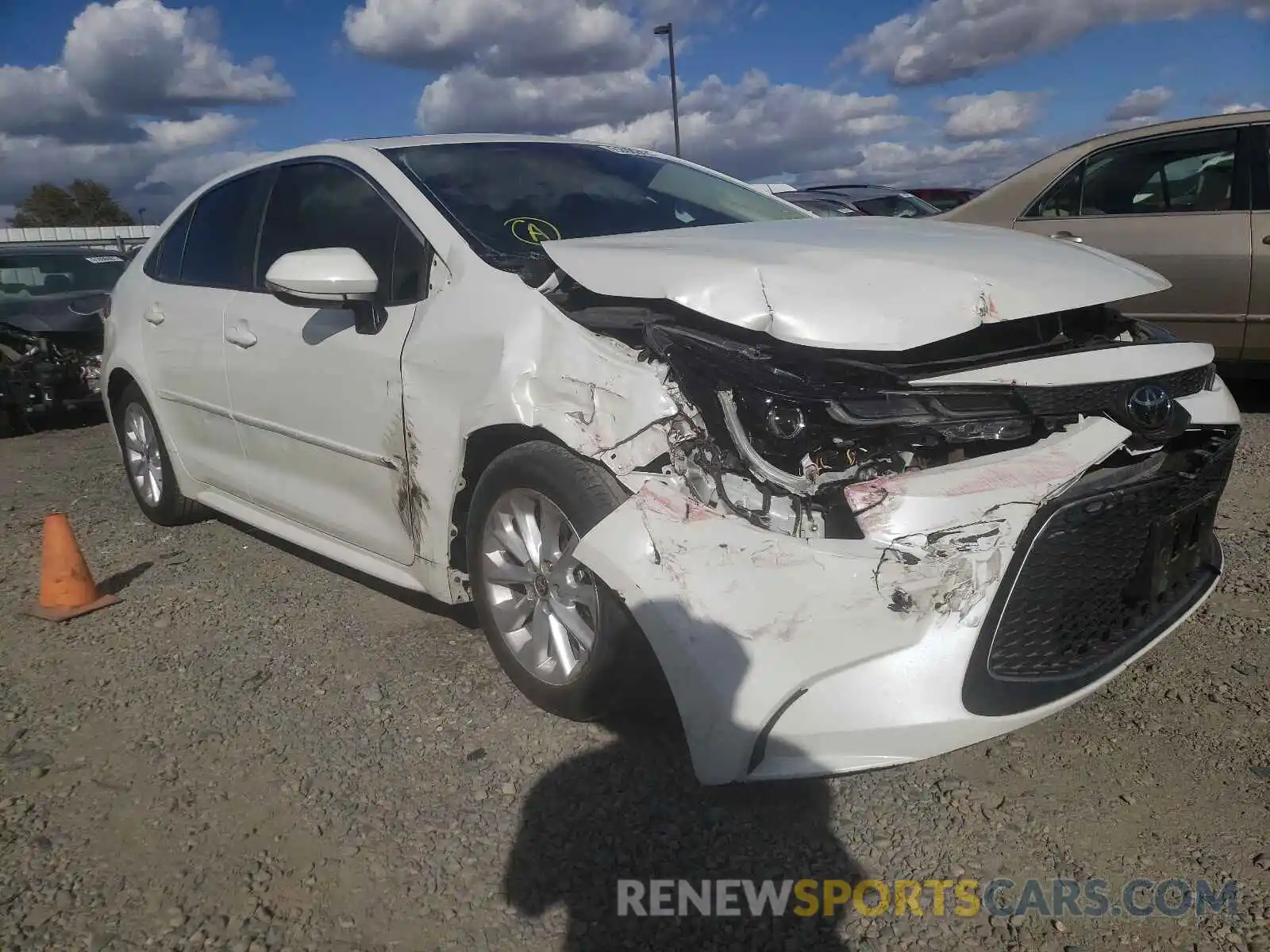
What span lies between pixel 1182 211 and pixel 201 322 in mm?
5137

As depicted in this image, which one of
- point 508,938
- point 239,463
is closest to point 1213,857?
point 508,938

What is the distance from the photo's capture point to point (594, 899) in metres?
2.14

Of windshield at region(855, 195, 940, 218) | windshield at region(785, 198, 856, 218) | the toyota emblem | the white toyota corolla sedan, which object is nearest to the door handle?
the white toyota corolla sedan

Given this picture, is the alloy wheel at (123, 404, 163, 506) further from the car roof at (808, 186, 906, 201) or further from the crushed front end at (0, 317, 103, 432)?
the car roof at (808, 186, 906, 201)

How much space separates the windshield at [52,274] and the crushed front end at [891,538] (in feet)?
26.6

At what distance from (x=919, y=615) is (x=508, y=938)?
3.45 feet

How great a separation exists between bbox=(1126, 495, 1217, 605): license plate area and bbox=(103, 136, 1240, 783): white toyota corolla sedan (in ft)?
0.04

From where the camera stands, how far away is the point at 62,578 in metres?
3.92

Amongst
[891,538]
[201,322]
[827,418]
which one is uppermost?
[201,322]

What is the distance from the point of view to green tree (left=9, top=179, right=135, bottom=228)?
5912cm

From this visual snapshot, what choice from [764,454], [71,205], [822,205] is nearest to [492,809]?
[764,454]

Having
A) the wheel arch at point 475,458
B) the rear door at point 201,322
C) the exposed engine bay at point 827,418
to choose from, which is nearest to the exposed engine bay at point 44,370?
the rear door at point 201,322

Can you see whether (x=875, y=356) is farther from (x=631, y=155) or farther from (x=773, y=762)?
(x=631, y=155)

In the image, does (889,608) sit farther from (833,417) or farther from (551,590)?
(551,590)
